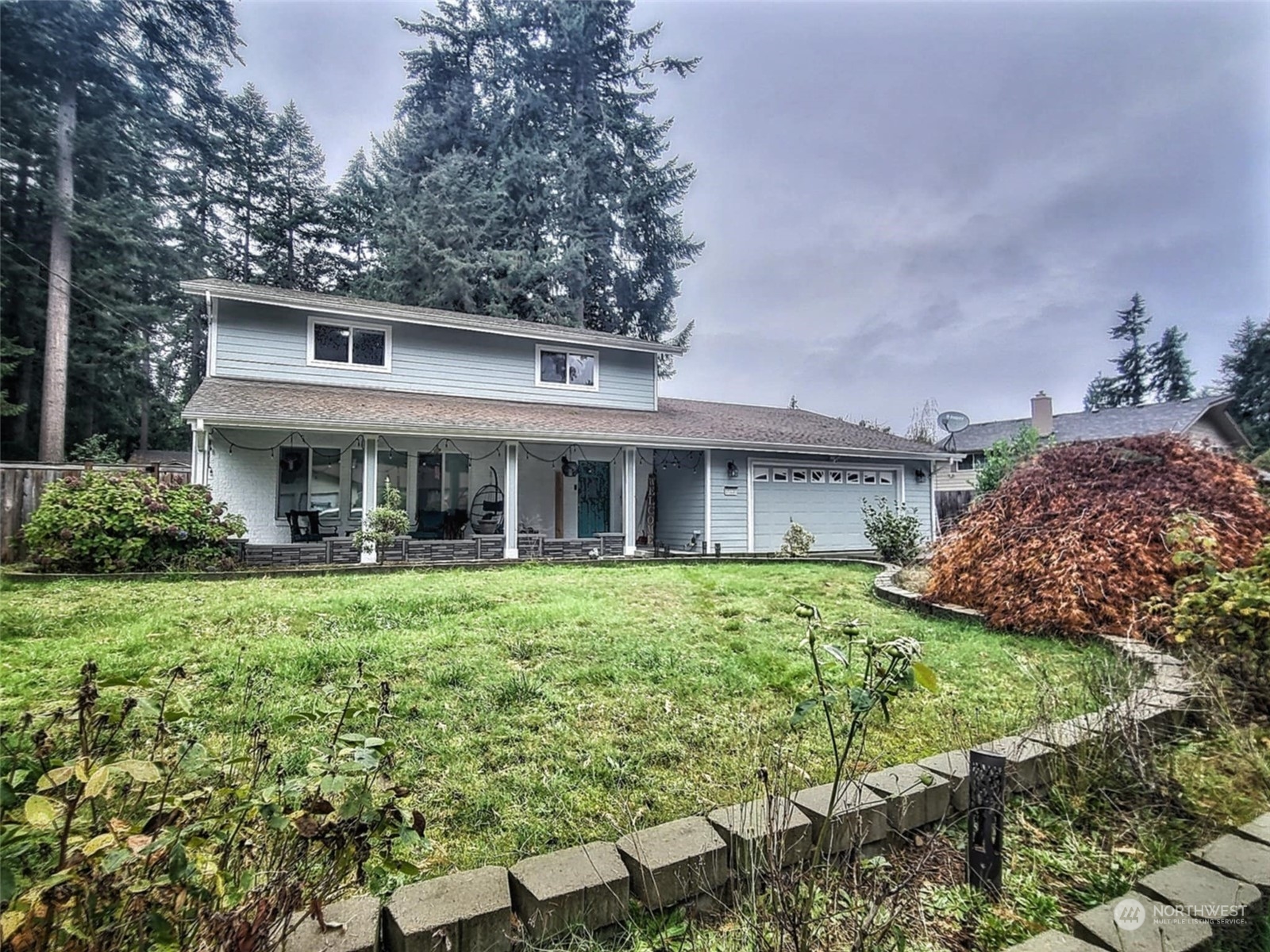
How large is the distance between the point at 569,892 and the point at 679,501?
12806 mm

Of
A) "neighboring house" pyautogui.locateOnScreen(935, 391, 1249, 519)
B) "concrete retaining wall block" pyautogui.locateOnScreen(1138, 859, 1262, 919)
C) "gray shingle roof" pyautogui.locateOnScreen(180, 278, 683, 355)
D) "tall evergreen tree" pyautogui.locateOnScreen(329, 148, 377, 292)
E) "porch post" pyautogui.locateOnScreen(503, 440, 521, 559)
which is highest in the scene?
"tall evergreen tree" pyautogui.locateOnScreen(329, 148, 377, 292)

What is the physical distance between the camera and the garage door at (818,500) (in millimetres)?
14109

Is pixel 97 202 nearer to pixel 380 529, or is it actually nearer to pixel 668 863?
pixel 380 529

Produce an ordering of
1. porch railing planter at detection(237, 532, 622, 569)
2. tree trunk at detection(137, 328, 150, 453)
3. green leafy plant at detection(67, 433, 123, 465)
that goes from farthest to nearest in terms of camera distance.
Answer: tree trunk at detection(137, 328, 150, 453) → green leafy plant at detection(67, 433, 123, 465) → porch railing planter at detection(237, 532, 622, 569)

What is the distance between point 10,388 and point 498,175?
1603 cm

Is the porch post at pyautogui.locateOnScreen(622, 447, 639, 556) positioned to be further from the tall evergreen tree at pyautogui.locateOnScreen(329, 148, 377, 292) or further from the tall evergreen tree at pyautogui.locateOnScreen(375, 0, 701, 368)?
the tall evergreen tree at pyautogui.locateOnScreen(329, 148, 377, 292)

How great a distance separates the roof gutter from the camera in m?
9.41

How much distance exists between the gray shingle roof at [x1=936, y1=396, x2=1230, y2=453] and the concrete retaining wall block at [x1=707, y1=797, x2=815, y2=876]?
19.1m

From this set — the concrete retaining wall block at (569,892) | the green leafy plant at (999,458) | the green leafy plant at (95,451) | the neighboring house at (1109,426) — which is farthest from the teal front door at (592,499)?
the green leafy plant at (95,451)

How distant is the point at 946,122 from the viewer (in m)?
8.36

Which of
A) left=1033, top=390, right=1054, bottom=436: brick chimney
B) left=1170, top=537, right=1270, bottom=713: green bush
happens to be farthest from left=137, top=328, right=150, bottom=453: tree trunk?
left=1033, top=390, right=1054, bottom=436: brick chimney

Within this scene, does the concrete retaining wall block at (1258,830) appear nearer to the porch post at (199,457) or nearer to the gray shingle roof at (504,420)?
the gray shingle roof at (504,420)

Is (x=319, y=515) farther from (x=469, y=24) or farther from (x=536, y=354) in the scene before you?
(x=469, y=24)

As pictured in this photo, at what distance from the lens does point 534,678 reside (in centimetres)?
390
